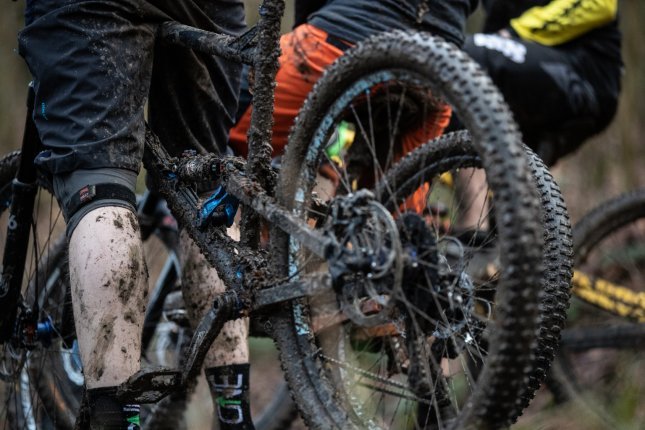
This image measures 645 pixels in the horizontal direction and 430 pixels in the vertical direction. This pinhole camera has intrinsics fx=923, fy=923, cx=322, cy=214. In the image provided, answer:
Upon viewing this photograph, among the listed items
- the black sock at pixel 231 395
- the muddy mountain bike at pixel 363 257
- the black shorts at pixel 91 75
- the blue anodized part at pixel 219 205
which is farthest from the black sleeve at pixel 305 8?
the black sock at pixel 231 395

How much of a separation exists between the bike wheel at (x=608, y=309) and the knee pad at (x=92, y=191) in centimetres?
216

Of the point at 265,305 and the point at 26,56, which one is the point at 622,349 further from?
the point at 26,56

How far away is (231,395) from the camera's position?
2547mm

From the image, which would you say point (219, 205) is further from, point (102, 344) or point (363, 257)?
point (363, 257)

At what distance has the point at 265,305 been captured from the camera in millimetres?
2154

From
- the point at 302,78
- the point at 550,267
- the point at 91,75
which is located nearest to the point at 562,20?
the point at 302,78

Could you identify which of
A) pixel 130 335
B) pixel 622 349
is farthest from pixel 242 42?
pixel 622 349

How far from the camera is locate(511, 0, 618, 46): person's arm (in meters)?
3.99

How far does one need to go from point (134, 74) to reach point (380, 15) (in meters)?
0.95

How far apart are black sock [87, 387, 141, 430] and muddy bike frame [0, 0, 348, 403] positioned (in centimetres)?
4

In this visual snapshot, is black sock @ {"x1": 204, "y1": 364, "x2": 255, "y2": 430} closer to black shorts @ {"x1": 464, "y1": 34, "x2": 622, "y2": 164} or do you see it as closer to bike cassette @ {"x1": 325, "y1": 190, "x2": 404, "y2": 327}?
bike cassette @ {"x1": 325, "y1": 190, "x2": 404, "y2": 327}

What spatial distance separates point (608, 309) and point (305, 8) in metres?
1.86

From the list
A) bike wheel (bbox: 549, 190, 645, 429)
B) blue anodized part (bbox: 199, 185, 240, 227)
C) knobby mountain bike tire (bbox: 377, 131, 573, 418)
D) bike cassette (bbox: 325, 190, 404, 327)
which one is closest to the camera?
bike cassette (bbox: 325, 190, 404, 327)

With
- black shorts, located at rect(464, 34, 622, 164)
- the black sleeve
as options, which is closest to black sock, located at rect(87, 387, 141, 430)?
the black sleeve
